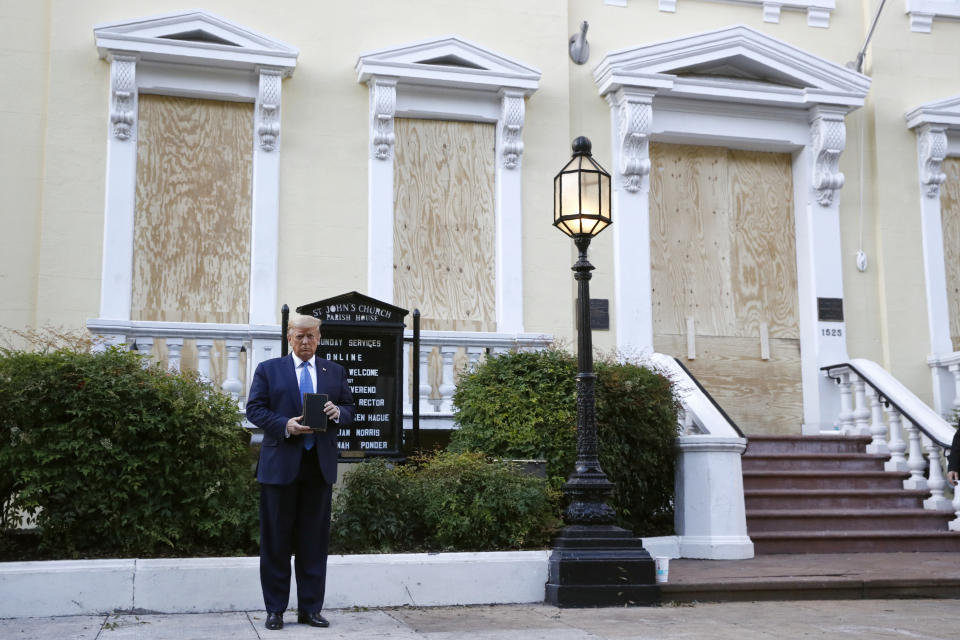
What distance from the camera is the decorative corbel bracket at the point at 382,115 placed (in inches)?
484

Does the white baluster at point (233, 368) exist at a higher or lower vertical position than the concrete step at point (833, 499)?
higher

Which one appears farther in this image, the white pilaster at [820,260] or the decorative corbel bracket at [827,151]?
the decorative corbel bracket at [827,151]

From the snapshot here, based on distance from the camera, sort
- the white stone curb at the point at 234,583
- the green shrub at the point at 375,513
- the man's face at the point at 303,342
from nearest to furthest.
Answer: the man's face at the point at 303,342 < the white stone curb at the point at 234,583 < the green shrub at the point at 375,513

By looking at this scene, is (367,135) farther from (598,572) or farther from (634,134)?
(598,572)

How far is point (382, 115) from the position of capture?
12.3 meters

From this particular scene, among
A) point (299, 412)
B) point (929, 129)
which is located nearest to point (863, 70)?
point (929, 129)

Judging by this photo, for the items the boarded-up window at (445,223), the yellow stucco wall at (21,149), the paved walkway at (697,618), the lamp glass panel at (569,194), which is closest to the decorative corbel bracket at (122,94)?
the yellow stucco wall at (21,149)

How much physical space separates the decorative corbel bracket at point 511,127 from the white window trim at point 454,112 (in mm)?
12

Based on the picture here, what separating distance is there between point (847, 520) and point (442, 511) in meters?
4.71

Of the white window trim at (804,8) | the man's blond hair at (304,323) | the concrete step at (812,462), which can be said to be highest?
the white window trim at (804,8)

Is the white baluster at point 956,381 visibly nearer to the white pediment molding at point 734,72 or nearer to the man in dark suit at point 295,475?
the white pediment molding at point 734,72

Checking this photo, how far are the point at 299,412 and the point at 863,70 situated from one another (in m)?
10.1

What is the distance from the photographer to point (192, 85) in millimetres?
12000

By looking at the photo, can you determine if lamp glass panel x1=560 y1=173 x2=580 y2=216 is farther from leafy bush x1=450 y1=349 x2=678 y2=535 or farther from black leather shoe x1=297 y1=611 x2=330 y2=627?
black leather shoe x1=297 y1=611 x2=330 y2=627
